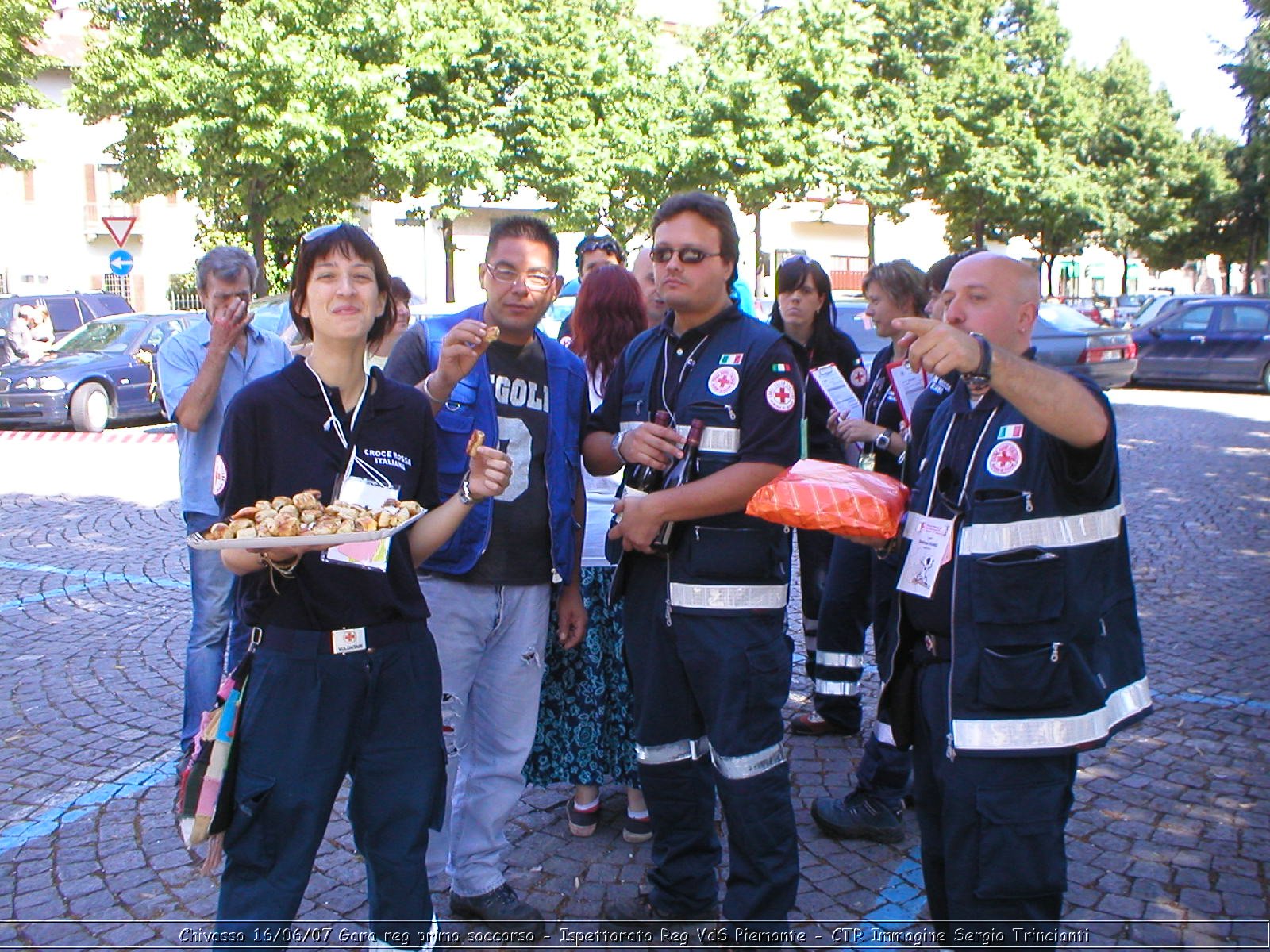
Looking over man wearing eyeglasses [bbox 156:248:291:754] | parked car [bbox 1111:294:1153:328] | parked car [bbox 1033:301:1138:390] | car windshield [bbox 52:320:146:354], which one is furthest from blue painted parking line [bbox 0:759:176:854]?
parked car [bbox 1111:294:1153:328]

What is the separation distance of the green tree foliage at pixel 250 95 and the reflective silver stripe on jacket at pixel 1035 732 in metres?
18.4

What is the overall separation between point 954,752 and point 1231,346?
1995cm

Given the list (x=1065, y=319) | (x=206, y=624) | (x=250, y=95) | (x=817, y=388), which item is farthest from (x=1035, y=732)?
(x=250, y=95)

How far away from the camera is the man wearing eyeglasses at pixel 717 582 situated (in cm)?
316

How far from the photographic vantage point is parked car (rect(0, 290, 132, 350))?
18.9 metres

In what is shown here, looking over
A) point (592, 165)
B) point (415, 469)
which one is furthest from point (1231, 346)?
point (415, 469)

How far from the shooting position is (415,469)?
284 centimetres

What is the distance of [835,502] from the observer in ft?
9.27

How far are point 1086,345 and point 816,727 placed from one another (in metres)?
13.9

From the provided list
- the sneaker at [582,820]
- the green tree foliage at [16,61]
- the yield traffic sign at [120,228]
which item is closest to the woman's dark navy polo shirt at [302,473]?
the sneaker at [582,820]

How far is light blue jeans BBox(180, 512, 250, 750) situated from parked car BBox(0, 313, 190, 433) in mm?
12092

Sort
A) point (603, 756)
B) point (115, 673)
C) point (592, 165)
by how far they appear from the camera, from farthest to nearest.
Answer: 1. point (592, 165)
2. point (115, 673)
3. point (603, 756)

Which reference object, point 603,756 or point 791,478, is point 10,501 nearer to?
point 603,756

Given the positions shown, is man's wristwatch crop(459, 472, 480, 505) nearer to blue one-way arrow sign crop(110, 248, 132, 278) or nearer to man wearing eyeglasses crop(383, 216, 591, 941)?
man wearing eyeglasses crop(383, 216, 591, 941)
